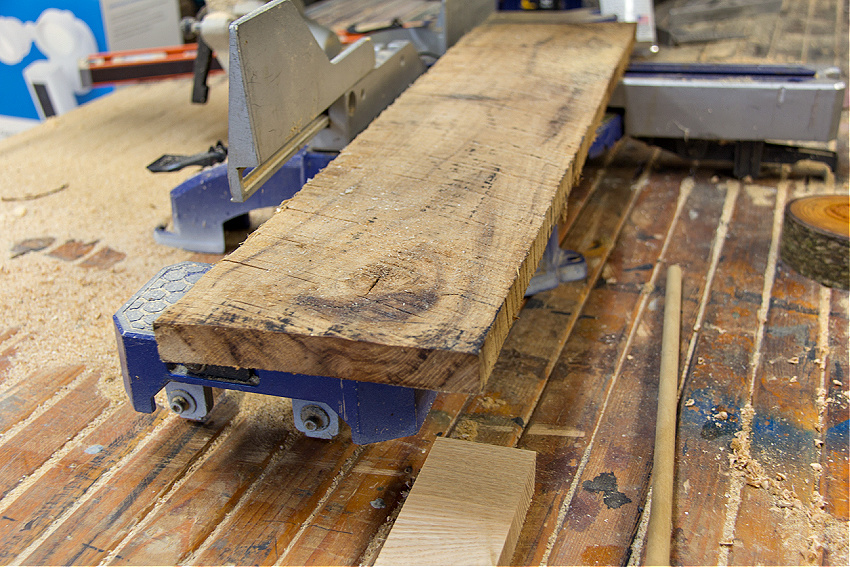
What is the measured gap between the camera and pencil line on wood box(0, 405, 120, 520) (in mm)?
1644

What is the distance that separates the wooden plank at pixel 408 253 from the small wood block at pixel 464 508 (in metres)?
0.31

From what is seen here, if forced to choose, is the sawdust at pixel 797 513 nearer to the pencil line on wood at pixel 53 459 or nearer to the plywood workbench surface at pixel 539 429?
the plywood workbench surface at pixel 539 429

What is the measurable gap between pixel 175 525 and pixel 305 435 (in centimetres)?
37

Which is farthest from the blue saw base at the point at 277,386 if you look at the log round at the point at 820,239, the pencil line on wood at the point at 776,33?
the pencil line on wood at the point at 776,33

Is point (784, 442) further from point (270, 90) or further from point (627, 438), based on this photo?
point (270, 90)

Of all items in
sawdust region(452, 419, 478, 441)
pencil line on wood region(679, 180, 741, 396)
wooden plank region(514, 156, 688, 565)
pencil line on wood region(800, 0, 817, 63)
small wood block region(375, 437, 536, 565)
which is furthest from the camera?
pencil line on wood region(800, 0, 817, 63)

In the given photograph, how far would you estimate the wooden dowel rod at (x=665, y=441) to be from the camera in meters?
1.44

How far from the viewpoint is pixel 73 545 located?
60.1 inches

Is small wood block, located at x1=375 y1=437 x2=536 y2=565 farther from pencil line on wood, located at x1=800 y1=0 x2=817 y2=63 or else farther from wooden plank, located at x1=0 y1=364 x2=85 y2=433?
pencil line on wood, located at x1=800 y1=0 x2=817 y2=63

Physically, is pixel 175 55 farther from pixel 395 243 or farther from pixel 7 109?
pixel 395 243

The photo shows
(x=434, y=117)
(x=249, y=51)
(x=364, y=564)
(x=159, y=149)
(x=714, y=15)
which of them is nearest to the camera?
(x=364, y=564)

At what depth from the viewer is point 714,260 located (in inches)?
102

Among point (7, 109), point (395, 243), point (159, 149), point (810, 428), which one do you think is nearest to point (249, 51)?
point (395, 243)

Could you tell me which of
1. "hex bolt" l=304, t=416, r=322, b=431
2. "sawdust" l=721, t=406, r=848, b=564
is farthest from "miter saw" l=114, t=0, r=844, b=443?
"sawdust" l=721, t=406, r=848, b=564
